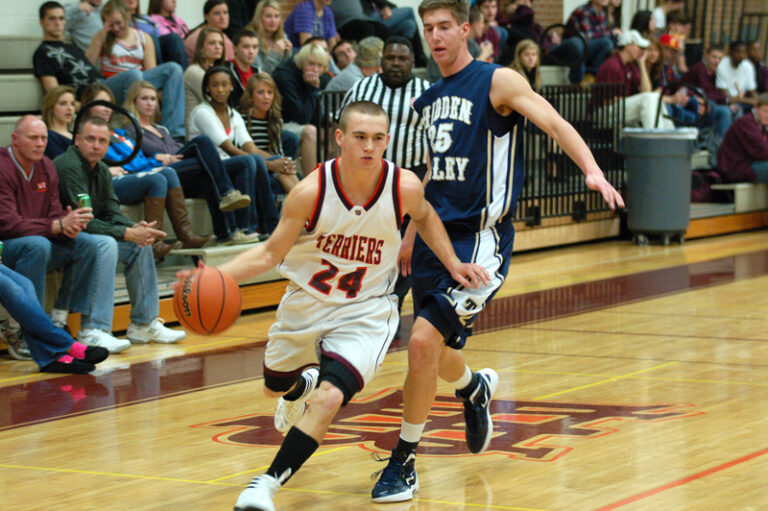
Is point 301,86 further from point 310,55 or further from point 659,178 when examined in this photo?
point 659,178

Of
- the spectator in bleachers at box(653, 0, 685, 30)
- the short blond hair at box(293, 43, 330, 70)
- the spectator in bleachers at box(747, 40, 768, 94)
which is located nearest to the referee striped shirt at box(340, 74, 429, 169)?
the short blond hair at box(293, 43, 330, 70)

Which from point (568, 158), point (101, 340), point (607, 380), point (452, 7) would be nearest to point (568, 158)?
point (568, 158)

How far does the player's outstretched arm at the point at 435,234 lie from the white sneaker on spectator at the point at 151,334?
3.99m

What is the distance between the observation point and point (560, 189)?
13703mm

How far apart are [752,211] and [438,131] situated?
12001 millimetres

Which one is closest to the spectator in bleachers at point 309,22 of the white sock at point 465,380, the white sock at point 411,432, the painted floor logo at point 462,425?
the painted floor logo at point 462,425

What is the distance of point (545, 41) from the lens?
1638 centimetres

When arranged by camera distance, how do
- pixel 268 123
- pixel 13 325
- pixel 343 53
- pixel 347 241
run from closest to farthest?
Result: pixel 347 241 → pixel 13 325 → pixel 268 123 → pixel 343 53

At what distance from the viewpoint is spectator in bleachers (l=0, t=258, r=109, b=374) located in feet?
23.5

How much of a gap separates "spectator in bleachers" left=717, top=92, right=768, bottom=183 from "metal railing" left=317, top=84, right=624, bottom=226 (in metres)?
2.22

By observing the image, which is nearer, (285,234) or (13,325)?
(285,234)

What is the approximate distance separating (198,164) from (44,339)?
281 centimetres

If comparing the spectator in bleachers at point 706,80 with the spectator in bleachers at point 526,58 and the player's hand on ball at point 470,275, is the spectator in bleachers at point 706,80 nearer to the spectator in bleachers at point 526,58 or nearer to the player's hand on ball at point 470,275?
the spectator in bleachers at point 526,58

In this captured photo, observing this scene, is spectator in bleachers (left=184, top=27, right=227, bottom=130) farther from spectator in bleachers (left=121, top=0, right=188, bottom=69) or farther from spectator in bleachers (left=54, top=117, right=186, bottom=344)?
spectator in bleachers (left=54, top=117, right=186, bottom=344)
